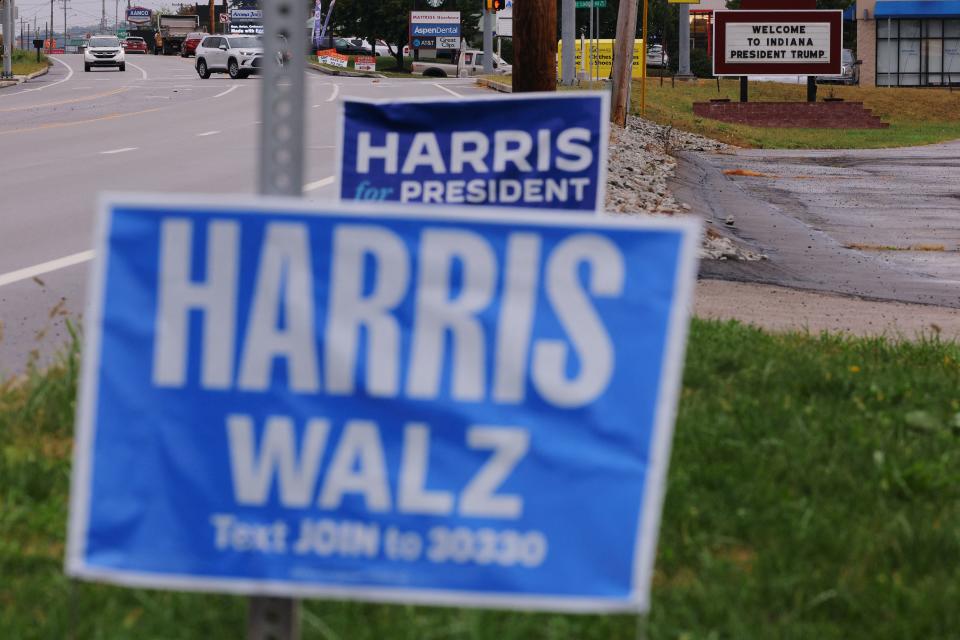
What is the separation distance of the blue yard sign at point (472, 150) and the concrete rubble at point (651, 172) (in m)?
6.42

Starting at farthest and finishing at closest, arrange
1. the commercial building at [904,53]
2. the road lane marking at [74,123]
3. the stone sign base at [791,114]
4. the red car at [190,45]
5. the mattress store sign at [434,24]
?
the red car at [190,45] < the mattress store sign at [434,24] < the commercial building at [904,53] < the stone sign base at [791,114] < the road lane marking at [74,123]

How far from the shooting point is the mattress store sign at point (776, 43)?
134 ft

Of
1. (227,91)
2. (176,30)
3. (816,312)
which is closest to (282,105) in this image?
(816,312)

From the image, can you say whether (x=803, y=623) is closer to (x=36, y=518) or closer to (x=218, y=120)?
(x=36, y=518)

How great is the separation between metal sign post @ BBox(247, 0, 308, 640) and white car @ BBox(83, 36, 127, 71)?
201 feet

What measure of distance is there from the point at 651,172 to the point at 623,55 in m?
5.31

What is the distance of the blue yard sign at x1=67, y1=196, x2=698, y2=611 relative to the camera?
288 centimetres

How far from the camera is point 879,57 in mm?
64375

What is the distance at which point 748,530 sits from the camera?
4473mm

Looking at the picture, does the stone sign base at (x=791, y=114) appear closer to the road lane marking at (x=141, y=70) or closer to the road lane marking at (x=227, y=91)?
the road lane marking at (x=227, y=91)

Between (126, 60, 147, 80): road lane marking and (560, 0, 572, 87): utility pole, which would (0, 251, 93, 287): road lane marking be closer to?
(560, 0, 572, 87): utility pole

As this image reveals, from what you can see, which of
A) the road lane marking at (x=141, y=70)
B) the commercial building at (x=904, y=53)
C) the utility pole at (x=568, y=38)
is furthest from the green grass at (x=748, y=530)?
the commercial building at (x=904, y=53)

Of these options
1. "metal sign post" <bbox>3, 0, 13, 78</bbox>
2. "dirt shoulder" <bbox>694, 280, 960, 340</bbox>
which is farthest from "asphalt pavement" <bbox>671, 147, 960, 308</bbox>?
"metal sign post" <bbox>3, 0, 13, 78</bbox>

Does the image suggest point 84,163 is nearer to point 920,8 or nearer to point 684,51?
point 684,51
